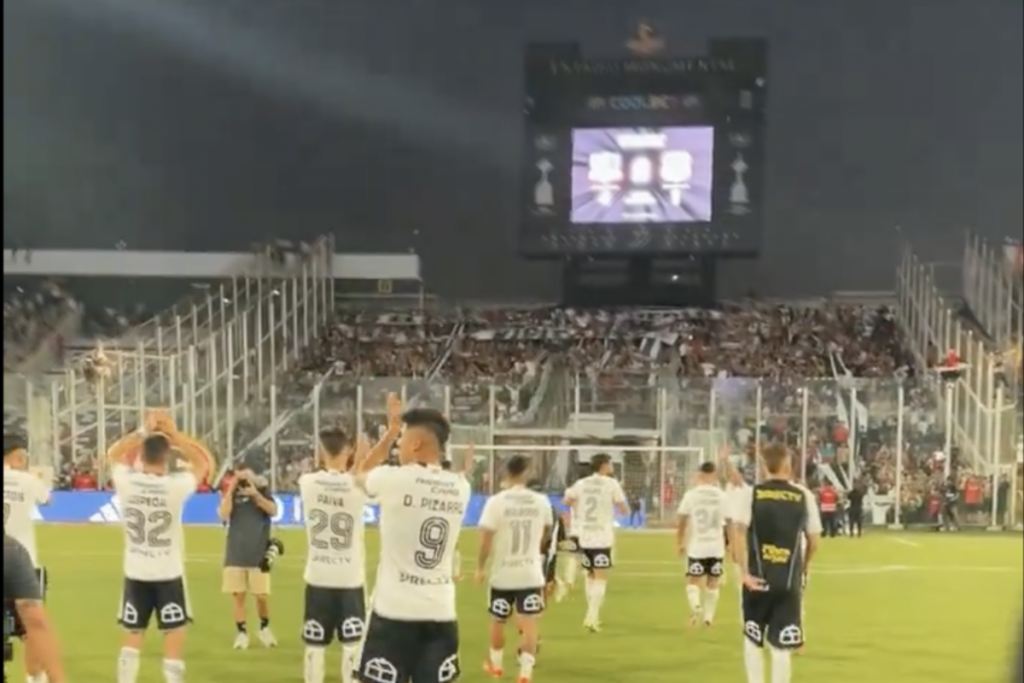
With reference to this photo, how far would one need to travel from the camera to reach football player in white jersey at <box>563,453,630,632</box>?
10805 millimetres

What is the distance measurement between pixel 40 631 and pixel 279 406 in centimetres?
2110

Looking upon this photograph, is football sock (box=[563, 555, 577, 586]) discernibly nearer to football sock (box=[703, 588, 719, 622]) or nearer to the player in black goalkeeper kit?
football sock (box=[703, 588, 719, 622])

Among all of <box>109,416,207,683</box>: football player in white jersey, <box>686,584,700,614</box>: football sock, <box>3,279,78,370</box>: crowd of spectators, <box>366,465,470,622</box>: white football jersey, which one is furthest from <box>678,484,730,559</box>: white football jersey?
<box>3,279,78,370</box>: crowd of spectators

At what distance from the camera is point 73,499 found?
21.0 m

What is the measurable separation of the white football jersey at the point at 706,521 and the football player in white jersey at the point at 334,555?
4.56 meters

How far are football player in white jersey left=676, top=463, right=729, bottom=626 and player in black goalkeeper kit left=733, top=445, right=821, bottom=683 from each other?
3368mm

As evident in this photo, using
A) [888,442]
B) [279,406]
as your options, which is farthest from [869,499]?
[279,406]

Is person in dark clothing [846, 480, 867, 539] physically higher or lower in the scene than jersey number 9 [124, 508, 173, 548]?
lower

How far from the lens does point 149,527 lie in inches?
268

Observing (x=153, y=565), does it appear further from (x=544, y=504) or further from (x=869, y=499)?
(x=869, y=499)

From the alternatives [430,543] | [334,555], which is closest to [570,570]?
[334,555]

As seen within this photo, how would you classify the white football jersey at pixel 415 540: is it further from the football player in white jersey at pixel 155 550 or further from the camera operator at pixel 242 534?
the camera operator at pixel 242 534

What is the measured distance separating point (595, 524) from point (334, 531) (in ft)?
14.0

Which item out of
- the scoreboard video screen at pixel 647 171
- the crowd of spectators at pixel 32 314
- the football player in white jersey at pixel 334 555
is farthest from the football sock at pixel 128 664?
the scoreboard video screen at pixel 647 171
